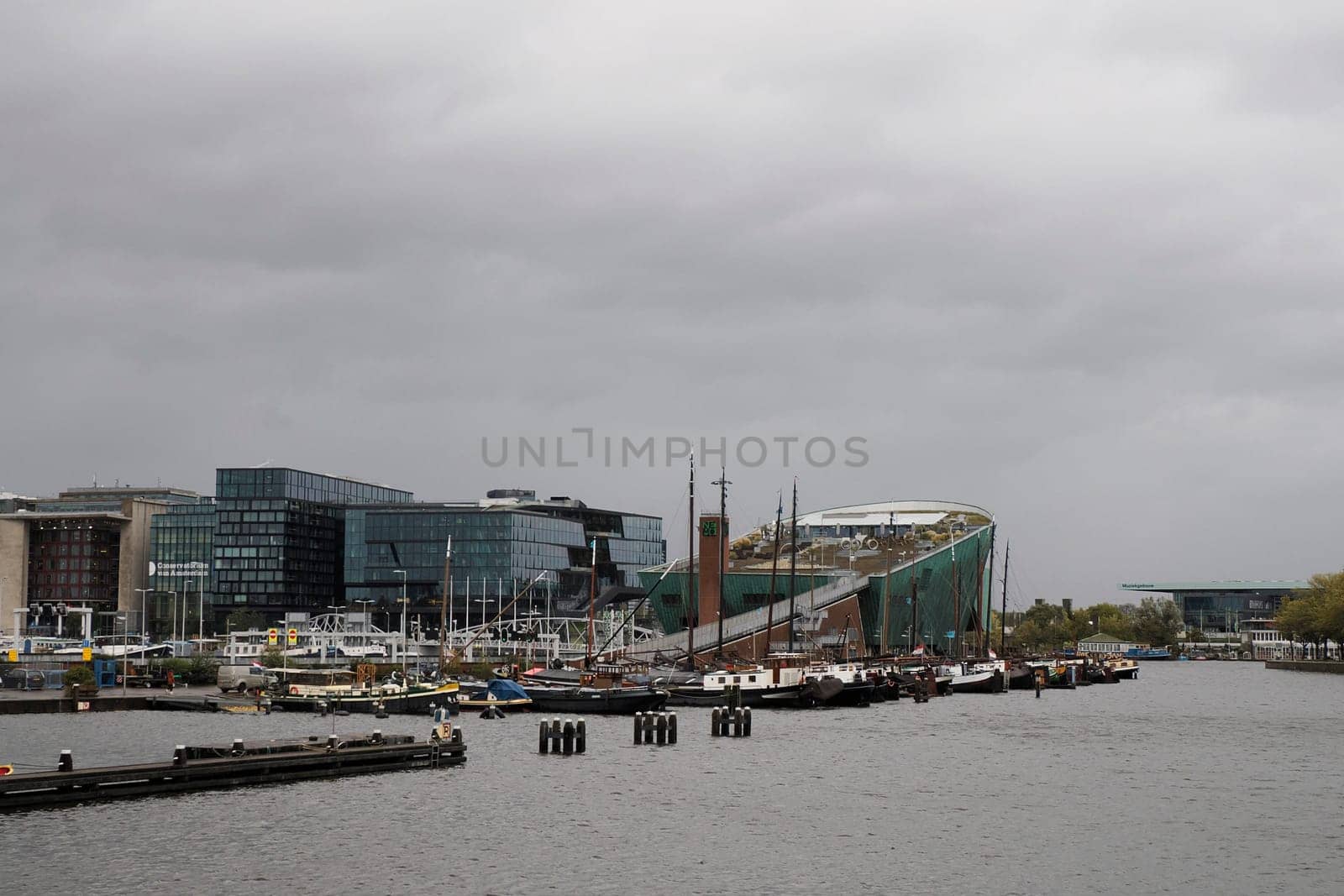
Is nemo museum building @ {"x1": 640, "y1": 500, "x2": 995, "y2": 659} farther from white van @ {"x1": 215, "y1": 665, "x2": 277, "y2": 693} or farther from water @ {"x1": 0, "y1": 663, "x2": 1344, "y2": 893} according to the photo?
water @ {"x1": 0, "y1": 663, "x2": 1344, "y2": 893}

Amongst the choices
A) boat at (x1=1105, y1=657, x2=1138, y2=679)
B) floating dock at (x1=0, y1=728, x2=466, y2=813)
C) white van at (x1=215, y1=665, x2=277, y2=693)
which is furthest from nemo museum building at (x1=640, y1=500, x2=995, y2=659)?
floating dock at (x1=0, y1=728, x2=466, y2=813)

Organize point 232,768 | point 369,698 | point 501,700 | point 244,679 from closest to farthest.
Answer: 1. point 232,768
2. point 369,698
3. point 501,700
4. point 244,679

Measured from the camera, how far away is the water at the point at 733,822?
138ft

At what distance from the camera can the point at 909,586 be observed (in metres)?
185

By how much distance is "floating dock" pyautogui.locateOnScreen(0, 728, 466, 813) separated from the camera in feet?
169

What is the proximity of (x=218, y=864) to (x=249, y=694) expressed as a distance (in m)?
79.3

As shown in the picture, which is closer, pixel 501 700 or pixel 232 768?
Result: pixel 232 768

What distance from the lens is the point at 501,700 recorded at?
104688 mm

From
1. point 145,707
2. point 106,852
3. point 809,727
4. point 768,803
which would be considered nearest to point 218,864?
point 106,852

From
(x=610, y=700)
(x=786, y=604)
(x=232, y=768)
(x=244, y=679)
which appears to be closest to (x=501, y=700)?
(x=610, y=700)

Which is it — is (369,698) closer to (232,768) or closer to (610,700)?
(610,700)

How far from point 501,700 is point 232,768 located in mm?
46805

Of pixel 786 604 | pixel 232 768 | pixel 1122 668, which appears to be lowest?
pixel 1122 668

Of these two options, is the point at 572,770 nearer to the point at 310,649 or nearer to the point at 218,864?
the point at 218,864
